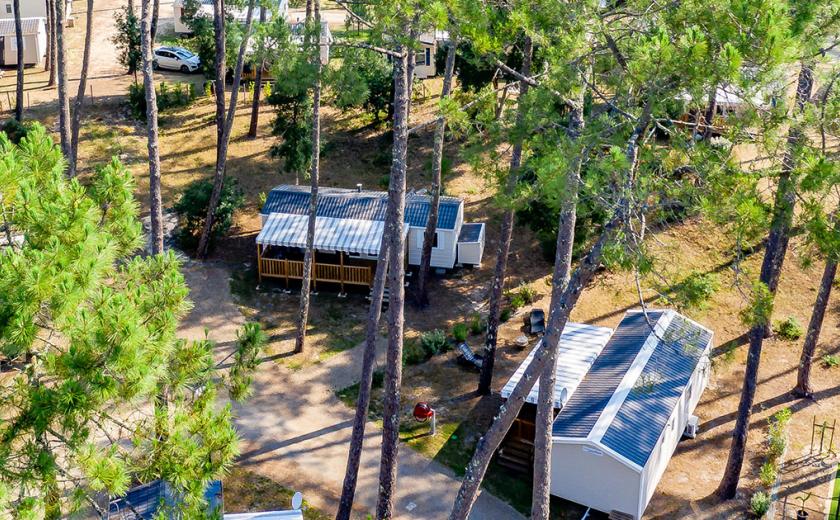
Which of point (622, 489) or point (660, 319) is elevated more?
point (660, 319)

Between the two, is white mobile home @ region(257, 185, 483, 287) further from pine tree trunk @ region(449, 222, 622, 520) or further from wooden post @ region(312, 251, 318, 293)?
pine tree trunk @ region(449, 222, 622, 520)

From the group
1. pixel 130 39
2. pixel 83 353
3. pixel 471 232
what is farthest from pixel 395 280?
pixel 130 39

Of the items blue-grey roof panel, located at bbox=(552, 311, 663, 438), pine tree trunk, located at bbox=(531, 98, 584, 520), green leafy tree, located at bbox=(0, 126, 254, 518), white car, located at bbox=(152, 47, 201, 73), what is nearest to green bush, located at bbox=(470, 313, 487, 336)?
blue-grey roof panel, located at bbox=(552, 311, 663, 438)

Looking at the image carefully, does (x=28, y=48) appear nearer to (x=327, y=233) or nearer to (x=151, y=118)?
(x=327, y=233)

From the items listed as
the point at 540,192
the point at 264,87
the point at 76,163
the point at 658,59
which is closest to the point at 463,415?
the point at 540,192

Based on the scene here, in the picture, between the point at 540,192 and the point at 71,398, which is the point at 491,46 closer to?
the point at 540,192

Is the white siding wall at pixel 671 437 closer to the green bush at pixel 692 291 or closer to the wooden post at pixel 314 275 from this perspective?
the green bush at pixel 692 291

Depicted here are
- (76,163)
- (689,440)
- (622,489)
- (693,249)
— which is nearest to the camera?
(622,489)
